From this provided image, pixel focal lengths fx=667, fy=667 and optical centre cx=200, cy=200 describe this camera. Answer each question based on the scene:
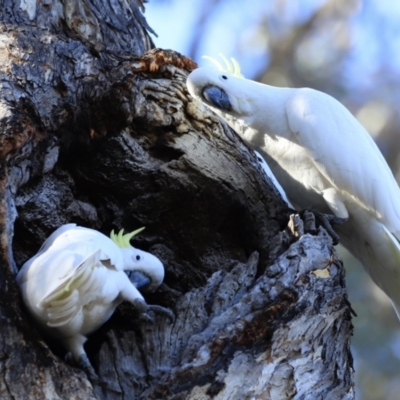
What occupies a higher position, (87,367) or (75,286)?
(75,286)

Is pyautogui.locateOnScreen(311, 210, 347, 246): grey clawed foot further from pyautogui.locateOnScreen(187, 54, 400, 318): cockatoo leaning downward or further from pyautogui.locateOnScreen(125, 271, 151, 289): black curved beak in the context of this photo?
pyautogui.locateOnScreen(125, 271, 151, 289): black curved beak

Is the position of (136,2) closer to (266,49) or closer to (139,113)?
(139,113)

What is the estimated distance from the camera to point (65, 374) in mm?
1709

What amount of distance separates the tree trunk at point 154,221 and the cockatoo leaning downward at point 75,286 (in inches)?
2.3

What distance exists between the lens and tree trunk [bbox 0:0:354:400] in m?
1.77

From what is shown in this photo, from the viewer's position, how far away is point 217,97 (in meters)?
2.67

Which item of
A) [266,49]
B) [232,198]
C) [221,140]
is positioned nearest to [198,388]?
[232,198]

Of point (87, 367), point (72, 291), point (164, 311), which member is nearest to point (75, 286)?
point (72, 291)

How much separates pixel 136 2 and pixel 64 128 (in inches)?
44.2

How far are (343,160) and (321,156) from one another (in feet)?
0.29

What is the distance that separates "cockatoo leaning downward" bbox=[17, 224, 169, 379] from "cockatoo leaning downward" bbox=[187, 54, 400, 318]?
2.99ft

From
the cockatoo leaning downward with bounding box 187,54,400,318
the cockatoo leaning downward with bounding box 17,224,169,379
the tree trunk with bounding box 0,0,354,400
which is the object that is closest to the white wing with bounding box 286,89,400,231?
the cockatoo leaning downward with bounding box 187,54,400,318

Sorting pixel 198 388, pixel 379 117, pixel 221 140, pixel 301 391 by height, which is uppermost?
pixel 379 117

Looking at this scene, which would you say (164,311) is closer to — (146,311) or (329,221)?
(146,311)
